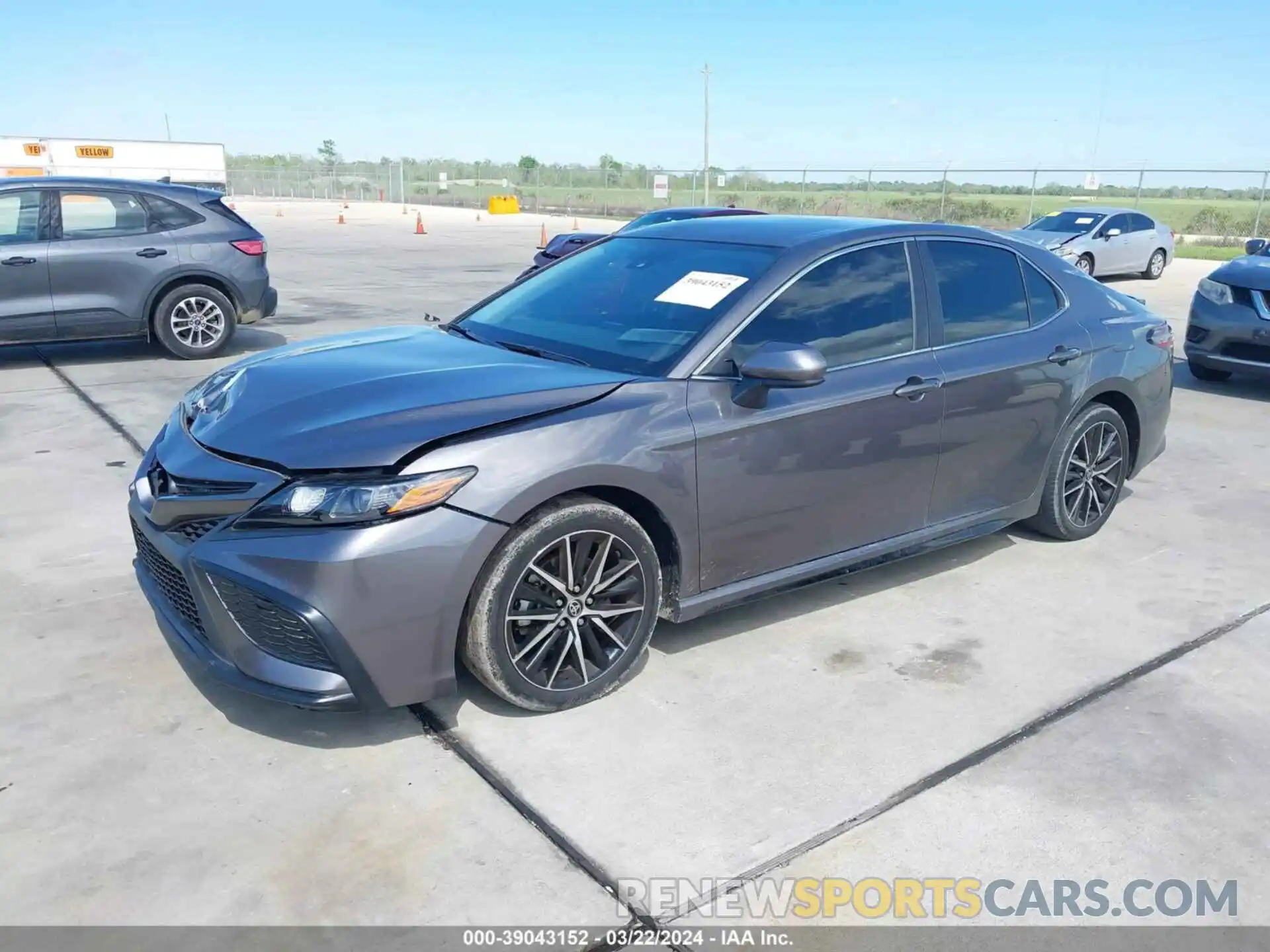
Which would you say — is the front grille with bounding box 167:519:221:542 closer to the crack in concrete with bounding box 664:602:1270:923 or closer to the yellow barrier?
the crack in concrete with bounding box 664:602:1270:923

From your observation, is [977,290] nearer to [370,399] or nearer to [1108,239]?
[370,399]

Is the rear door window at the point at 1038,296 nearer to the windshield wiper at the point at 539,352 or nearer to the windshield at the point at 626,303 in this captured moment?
the windshield at the point at 626,303

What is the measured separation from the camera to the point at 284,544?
10.1 ft

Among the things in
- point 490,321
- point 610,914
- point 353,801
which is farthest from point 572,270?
point 610,914

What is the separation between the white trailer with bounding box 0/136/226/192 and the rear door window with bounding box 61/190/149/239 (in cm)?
4667

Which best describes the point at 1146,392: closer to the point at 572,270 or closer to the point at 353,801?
the point at 572,270

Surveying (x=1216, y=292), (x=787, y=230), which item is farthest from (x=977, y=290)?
(x=1216, y=292)

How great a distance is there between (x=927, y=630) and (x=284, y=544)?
2626 mm

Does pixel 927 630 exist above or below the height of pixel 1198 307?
below

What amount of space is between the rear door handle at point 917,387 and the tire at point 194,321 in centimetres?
741

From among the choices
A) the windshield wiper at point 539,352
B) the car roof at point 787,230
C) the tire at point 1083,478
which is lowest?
the tire at point 1083,478

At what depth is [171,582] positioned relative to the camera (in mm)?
3453

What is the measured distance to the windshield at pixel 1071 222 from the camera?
19.1m

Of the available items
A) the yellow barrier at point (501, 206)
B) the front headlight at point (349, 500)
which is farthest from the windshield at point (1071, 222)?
the yellow barrier at point (501, 206)
